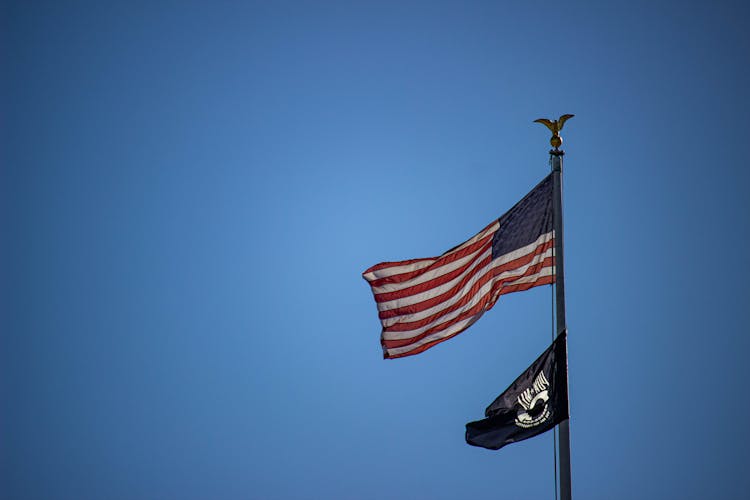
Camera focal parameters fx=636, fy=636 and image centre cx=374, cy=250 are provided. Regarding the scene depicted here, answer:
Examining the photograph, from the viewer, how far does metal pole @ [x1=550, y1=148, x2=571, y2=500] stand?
10.6m

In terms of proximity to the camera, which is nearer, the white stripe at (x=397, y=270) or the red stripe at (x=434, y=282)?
the red stripe at (x=434, y=282)

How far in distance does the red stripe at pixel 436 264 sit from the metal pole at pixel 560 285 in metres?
1.60

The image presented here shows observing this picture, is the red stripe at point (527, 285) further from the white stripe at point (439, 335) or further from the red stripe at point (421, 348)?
the red stripe at point (421, 348)

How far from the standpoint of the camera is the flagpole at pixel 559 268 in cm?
1059

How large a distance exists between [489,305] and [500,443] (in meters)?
2.78

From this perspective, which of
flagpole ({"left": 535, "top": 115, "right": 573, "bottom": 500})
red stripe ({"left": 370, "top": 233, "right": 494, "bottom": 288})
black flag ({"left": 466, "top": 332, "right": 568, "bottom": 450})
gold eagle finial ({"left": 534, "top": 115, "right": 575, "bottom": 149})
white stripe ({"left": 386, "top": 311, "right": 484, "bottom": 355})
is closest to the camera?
flagpole ({"left": 535, "top": 115, "right": 573, "bottom": 500})

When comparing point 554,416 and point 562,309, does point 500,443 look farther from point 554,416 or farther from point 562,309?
point 562,309

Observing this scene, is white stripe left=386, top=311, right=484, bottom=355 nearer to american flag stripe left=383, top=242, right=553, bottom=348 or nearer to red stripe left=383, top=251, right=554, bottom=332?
american flag stripe left=383, top=242, right=553, bottom=348

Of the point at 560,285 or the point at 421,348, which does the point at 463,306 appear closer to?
the point at 421,348

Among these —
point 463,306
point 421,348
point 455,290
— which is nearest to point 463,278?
point 455,290

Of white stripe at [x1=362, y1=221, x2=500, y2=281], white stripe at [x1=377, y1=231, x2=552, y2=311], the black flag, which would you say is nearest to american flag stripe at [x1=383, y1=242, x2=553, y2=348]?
white stripe at [x1=377, y1=231, x2=552, y2=311]

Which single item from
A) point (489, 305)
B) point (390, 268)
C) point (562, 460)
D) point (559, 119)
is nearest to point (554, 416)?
point (562, 460)

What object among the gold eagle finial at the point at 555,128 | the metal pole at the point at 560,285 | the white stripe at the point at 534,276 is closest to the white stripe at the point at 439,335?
the white stripe at the point at 534,276

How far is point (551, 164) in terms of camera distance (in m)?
11.6
